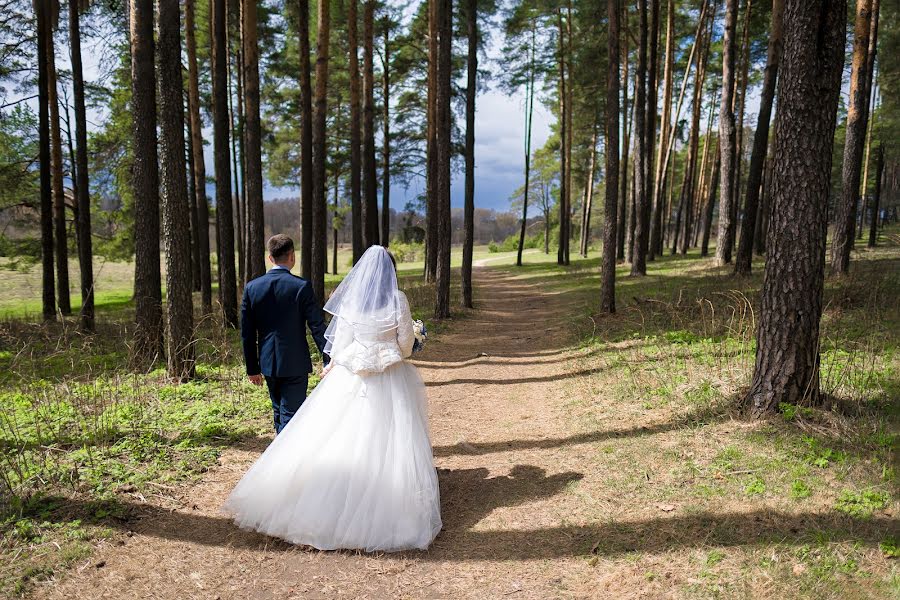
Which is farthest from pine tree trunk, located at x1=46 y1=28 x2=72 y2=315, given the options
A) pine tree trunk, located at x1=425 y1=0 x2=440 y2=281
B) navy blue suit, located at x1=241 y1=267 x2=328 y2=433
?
navy blue suit, located at x1=241 y1=267 x2=328 y2=433

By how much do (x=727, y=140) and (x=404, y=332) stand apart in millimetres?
17218

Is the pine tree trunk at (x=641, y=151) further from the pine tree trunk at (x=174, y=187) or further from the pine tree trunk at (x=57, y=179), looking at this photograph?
the pine tree trunk at (x=57, y=179)

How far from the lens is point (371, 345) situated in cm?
423

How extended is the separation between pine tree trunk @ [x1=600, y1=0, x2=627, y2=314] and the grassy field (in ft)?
10.9

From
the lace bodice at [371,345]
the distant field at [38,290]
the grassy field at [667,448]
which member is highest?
the lace bodice at [371,345]

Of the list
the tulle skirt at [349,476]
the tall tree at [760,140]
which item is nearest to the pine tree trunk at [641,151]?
the tall tree at [760,140]

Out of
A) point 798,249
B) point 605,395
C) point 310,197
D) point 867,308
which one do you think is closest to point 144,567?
point 605,395

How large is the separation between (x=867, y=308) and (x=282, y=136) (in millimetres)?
23727

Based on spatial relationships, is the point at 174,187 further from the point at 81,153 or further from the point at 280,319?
the point at 81,153

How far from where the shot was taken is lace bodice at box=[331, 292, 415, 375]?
4.19m

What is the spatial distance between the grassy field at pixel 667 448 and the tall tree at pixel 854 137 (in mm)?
3574

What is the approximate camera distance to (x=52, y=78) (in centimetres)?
1545

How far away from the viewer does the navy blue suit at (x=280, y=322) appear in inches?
173

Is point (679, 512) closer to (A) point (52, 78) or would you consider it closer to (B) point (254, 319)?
(B) point (254, 319)
